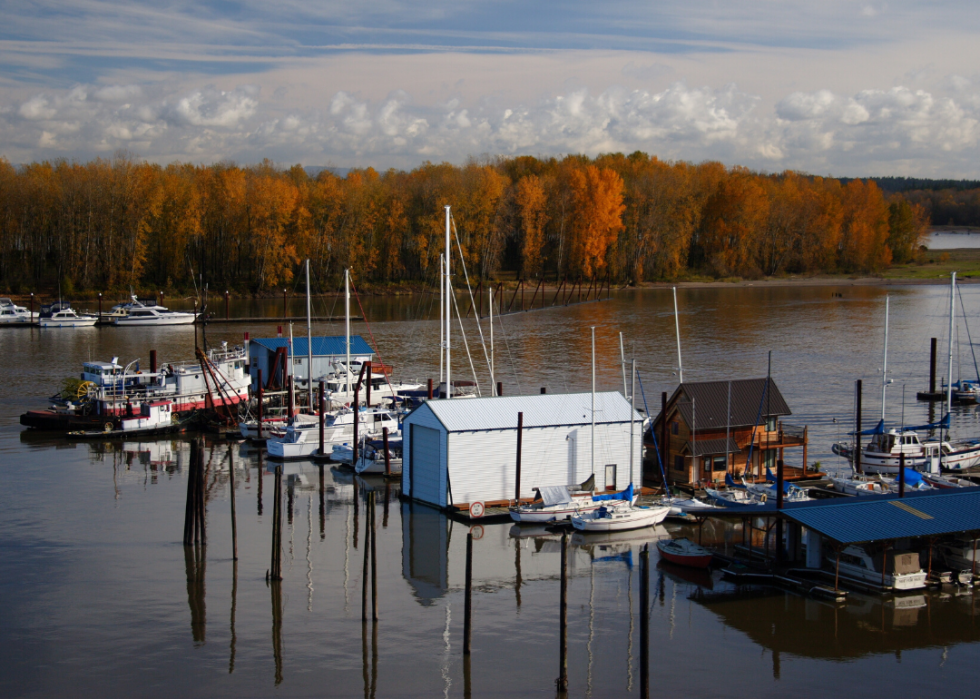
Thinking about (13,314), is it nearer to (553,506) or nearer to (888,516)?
(553,506)

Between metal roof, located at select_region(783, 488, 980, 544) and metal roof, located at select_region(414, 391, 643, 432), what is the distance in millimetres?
7626

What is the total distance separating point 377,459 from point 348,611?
1298 centimetres

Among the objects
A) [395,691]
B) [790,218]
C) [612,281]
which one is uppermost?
[790,218]

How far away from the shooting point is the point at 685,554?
78.9ft

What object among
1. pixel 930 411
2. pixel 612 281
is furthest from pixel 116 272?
pixel 930 411

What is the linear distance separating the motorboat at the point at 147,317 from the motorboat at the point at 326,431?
49309 millimetres

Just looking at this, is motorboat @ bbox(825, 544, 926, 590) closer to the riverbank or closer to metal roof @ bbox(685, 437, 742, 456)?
metal roof @ bbox(685, 437, 742, 456)

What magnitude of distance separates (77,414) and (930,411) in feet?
129

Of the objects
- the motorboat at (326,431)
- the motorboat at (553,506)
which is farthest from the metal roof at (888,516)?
the motorboat at (326,431)

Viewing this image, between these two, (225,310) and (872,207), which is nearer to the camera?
(225,310)

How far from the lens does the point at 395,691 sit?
17641mm

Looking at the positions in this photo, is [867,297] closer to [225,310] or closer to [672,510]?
[225,310]

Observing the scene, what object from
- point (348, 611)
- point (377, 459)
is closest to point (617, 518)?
point (348, 611)

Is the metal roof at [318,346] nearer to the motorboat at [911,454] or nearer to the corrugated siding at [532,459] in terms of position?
the corrugated siding at [532,459]
